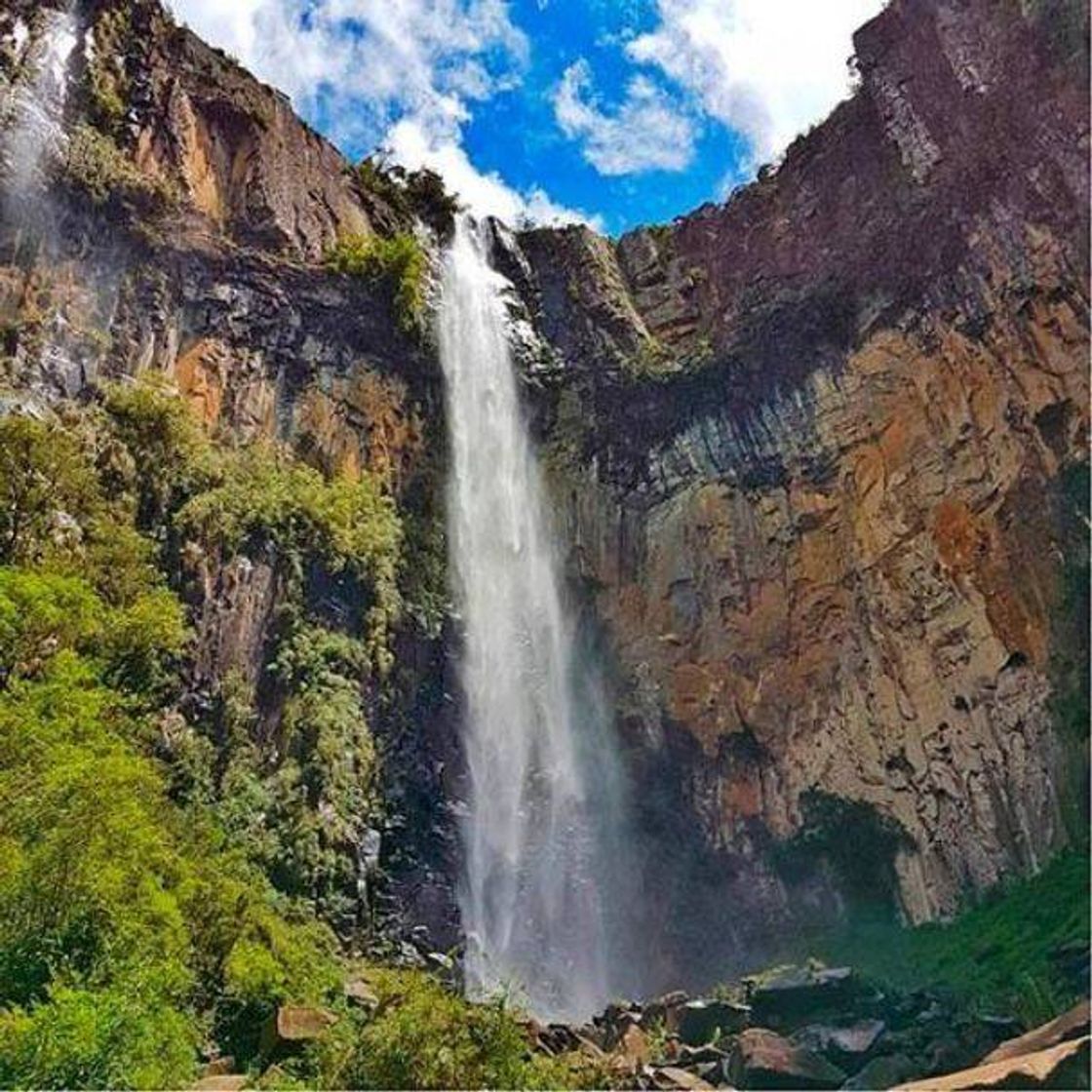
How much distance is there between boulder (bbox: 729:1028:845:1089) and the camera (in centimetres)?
1375

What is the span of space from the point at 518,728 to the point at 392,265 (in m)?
11.3

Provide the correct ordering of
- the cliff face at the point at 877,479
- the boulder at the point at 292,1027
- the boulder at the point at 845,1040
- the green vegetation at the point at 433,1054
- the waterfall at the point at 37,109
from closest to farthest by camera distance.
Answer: the green vegetation at the point at 433,1054
the boulder at the point at 292,1027
the boulder at the point at 845,1040
the cliff face at the point at 877,479
the waterfall at the point at 37,109

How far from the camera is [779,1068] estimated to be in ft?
45.5

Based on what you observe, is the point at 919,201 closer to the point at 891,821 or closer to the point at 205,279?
the point at 891,821

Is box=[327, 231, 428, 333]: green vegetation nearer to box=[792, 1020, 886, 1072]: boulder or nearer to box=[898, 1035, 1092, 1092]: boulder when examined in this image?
box=[792, 1020, 886, 1072]: boulder

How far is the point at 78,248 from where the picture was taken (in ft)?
77.0

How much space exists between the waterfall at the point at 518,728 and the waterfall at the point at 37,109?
958 cm

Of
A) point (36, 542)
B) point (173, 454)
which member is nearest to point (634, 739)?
point (173, 454)

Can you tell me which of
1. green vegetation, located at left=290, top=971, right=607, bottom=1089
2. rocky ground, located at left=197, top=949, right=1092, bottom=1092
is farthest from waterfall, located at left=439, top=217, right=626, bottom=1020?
green vegetation, located at left=290, top=971, right=607, bottom=1089

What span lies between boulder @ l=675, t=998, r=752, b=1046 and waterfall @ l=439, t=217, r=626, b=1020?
427 cm

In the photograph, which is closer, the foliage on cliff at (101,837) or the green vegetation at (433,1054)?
the foliage on cliff at (101,837)

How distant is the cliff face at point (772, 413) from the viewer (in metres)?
20.4

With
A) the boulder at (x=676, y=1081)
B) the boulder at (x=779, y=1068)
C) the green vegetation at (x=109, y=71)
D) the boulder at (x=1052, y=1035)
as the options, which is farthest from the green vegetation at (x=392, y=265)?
the boulder at (x=1052, y=1035)

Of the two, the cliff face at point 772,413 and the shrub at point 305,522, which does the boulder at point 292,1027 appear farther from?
the shrub at point 305,522
